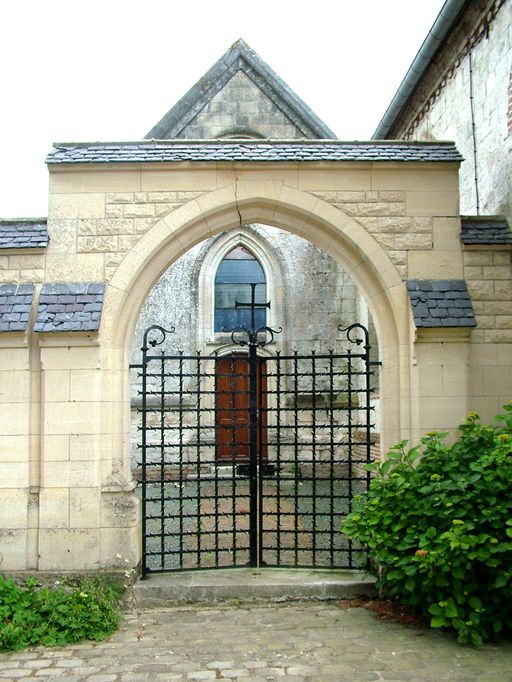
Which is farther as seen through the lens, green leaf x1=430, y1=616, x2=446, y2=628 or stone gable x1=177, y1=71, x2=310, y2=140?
stone gable x1=177, y1=71, x2=310, y2=140

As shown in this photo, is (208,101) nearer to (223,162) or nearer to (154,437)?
(154,437)

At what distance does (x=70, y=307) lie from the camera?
20.1 ft

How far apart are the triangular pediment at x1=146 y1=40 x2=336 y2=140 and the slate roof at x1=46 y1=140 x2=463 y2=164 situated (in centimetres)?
834

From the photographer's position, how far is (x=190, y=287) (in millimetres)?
14711

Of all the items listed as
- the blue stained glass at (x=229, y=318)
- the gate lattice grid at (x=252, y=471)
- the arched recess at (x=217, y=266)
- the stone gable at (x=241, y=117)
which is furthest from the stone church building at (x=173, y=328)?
the stone gable at (x=241, y=117)

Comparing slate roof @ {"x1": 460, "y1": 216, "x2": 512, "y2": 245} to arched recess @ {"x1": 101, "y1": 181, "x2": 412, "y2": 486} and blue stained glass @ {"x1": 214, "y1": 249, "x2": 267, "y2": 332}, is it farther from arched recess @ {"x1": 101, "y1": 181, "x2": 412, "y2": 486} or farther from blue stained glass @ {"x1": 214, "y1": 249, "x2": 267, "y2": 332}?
blue stained glass @ {"x1": 214, "y1": 249, "x2": 267, "y2": 332}

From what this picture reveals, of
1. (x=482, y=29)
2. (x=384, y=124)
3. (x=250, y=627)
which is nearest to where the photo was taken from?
(x=250, y=627)

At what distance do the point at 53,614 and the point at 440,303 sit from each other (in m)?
4.32

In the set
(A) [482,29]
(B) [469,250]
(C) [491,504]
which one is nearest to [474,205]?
(A) [482,29]

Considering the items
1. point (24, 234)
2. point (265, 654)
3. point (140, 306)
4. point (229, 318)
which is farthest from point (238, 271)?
point (265, 654)

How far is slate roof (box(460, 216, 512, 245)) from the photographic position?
6402 millimetres

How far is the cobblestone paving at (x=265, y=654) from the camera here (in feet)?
14.6

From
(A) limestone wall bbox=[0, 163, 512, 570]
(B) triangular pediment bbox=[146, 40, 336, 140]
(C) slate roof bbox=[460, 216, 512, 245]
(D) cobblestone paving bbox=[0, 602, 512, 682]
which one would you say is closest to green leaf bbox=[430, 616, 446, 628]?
(D) cobblestone paving bbox=[0, 602, 512, 682]

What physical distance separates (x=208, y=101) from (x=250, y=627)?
12.3m
